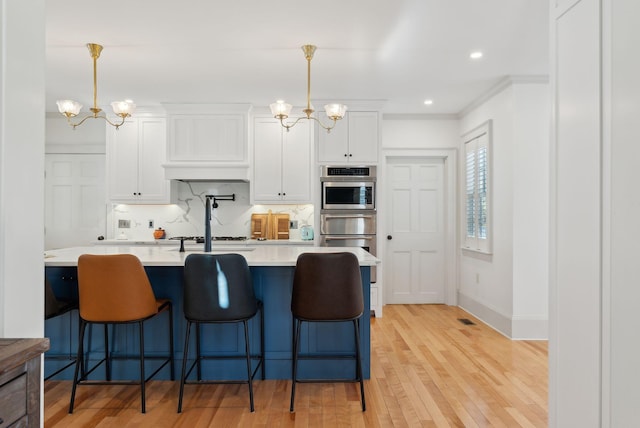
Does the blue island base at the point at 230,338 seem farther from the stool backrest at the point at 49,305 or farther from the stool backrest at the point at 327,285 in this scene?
the stool backrest at the point at 327,285

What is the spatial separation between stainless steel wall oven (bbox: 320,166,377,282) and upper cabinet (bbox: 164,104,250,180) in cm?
113

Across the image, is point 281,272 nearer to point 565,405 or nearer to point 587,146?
point 565,405

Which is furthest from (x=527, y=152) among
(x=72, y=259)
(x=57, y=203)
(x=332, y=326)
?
(x=57, y=203)

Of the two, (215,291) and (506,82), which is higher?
(506,82)

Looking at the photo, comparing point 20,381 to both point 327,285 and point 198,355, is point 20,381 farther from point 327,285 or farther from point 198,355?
point 198,355

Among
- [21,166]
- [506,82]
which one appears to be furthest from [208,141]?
[21,166]

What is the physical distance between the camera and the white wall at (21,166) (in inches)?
42.1

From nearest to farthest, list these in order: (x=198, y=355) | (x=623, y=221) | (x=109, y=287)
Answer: (x=623, y=221), (x=109, y=287), (x=198, y=355)

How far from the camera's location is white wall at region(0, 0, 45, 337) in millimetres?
1068

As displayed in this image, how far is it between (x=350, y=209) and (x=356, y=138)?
88 cm

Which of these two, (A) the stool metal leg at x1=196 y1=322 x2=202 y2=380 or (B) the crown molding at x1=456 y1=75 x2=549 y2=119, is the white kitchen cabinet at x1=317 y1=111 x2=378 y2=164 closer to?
(B) the crown molding at x1=456 y1=75 x2=549 y2=119

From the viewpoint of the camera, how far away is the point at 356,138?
4.84 m

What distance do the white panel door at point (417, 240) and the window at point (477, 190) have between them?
43 centimetres

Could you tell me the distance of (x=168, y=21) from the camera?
9.42 feet
